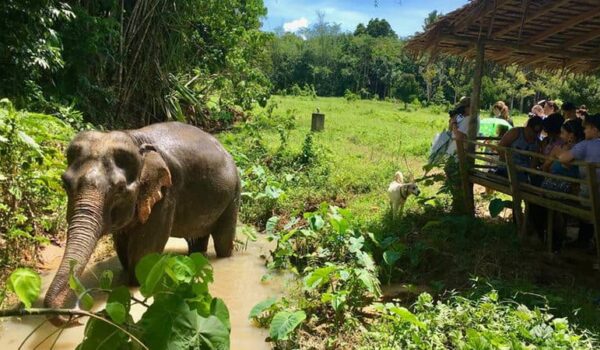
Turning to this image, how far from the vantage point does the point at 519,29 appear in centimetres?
712

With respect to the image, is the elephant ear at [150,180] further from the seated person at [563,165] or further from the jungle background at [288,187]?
the seated person at [563,165]

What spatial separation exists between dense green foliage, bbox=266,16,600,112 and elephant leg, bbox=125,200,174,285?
81.5ft

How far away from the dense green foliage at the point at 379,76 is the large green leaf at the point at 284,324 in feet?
82.2

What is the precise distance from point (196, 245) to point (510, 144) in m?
3.99

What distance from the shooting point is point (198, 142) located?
5.59 meters

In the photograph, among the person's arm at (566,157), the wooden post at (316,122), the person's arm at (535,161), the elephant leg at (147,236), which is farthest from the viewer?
the wooden post at (316,122)

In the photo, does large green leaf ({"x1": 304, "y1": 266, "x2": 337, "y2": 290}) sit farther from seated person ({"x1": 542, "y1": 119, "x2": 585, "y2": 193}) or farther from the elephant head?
seated person ({"x1": 542, "y1": 119, "x2": 585, "y2": 193})

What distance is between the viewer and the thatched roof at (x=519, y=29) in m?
6.47

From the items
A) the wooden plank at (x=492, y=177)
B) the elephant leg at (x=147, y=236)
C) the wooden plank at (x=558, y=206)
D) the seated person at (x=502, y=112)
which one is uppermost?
the seated person at (x=502, y=112)

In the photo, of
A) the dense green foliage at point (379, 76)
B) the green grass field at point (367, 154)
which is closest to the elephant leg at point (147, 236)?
the green grass field at point (367, 154)

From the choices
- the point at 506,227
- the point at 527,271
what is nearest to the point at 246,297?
the point at 527,271

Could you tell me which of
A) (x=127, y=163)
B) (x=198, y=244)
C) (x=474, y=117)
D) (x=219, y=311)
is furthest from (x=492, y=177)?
(x=219, y=311)

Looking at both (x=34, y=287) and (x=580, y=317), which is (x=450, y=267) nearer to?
(x=580, y=317)

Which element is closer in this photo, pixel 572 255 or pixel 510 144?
pixel 572 255
